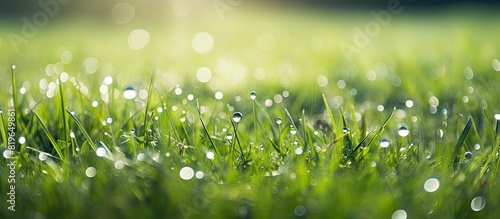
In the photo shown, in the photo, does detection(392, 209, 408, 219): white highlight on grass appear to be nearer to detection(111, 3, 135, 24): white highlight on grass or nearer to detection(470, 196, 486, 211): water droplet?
detection(470, 196, 486, 211): water droplet

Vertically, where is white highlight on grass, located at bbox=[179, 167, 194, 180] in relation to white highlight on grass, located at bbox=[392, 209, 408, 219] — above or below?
above

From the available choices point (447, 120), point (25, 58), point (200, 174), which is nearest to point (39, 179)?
point (200, 174)

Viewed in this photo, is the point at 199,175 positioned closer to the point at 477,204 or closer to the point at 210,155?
the point at 210,155

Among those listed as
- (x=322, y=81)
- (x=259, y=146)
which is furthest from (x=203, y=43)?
(x=259, y=146)

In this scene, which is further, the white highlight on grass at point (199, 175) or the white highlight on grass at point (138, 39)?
the white highlight on grass at point (138, 39)

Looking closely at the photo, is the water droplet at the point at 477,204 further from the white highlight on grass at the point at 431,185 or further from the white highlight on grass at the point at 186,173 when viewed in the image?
the white highlight on grass at the point at 186,173

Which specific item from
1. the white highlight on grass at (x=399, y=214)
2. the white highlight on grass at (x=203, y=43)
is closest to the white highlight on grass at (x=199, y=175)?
the white highlight on grass at (x=399, y=214)

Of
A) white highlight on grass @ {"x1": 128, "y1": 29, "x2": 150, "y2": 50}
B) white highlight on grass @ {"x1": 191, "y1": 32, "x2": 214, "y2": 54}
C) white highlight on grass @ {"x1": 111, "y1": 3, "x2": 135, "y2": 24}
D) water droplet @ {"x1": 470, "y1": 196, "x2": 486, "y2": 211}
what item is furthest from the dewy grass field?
white highlight on grass @ {"x1": 111, "y1": 3, "x2": 135, "y2": 24}
